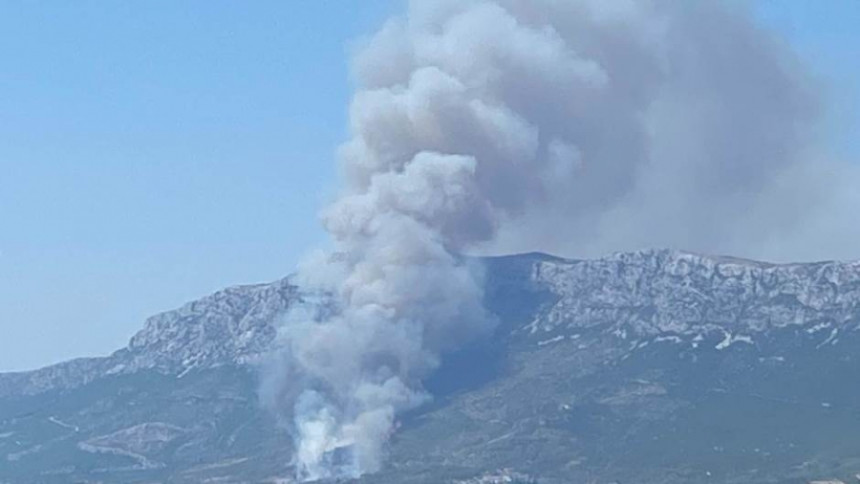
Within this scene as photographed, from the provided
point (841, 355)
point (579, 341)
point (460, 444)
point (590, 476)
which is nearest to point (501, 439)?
point (460, 444)

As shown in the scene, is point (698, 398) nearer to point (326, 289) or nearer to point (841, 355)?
point (841, 355)

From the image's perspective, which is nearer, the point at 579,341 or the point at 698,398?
the point at 698,398

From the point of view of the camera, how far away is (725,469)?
527ft

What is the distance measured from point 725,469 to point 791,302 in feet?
139

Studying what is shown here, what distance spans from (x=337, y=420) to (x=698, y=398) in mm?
38112

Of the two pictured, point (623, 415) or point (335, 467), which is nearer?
point (335, 467)

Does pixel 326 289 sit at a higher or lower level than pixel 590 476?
higher

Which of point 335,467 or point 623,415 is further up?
point 623,415

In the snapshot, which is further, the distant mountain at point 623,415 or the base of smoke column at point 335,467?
the distant mountain at point 623,415

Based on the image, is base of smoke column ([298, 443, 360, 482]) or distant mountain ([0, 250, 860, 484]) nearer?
base of smoke column ([298, 443, 360, 482])

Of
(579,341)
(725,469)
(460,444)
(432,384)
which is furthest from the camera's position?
(579,341)

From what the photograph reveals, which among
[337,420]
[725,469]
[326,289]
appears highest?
[326,289]

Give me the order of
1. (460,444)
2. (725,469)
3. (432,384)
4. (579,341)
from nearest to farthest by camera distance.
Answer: (725,469) < (460,444) < (432,384) < (579,341)

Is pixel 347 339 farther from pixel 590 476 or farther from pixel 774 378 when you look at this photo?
pixel 774 378
